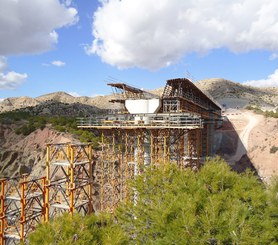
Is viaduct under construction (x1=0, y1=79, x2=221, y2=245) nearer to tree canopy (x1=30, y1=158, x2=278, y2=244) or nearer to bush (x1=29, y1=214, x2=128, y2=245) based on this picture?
tree canopy (x1=30, y1=158, x2=278, y2=244)

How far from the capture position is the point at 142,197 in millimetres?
14008

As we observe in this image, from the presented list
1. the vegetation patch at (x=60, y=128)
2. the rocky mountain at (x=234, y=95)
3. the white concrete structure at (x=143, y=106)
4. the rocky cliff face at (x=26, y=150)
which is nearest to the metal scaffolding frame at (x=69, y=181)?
the white concrete structure at (x=143, y=106)

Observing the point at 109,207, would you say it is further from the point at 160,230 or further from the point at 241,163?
the point at 241,163

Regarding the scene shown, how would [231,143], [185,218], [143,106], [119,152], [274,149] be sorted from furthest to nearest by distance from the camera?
[231,143] < [274,149] < [119,152] < [143,106] < [185,218]

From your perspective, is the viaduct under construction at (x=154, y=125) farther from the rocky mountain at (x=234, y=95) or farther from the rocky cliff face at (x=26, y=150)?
the rocky mountain at (x=234, y=95)

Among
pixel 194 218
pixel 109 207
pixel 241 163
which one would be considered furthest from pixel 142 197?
pixel 241 163

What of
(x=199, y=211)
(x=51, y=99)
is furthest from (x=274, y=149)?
(x=51, y=99)

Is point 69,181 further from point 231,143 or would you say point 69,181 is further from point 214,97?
point 214,97

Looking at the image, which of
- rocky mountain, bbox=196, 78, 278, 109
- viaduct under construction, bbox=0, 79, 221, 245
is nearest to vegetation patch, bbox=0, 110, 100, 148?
viaduct under construction, bbox=0, 79, 221, 245

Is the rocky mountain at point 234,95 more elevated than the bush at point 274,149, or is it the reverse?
the rocky mountain at point 234,95

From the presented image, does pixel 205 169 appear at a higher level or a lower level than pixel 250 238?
higher

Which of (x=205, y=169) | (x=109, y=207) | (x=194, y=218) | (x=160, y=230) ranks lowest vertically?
(x=109, y=207)

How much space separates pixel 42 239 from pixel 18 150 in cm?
3136

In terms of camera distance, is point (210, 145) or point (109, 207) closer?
point (109, 207)
